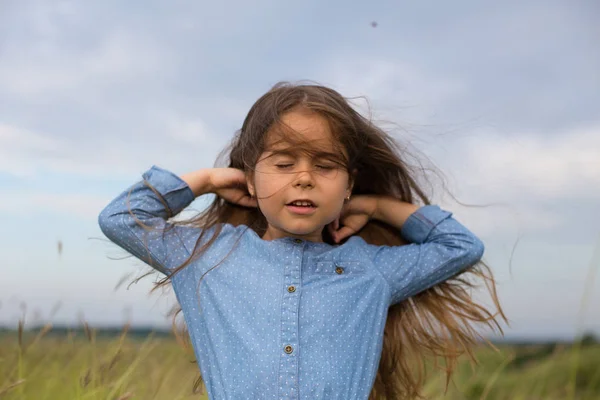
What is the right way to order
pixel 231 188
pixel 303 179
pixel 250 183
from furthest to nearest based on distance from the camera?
pixel 231 188 < pixel 250 183 < pixel 303 179

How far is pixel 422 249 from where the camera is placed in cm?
286

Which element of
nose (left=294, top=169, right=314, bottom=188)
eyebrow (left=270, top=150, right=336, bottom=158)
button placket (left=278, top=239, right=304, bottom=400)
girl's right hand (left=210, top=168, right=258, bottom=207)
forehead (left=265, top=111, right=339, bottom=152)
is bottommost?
button placket (left=278, top=239, right=304, bottom=400)

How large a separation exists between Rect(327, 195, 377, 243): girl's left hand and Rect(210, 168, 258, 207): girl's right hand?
354 millimetres

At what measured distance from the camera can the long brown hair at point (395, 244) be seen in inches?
112

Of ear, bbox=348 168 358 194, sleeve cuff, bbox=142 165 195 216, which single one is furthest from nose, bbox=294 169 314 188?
sleeve cuff, bbox=142 165 195 216

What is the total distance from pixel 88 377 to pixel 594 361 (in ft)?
15.5

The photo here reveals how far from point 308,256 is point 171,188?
24.7 inches

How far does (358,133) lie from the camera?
2807 millimetres

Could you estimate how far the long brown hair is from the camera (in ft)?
9.36

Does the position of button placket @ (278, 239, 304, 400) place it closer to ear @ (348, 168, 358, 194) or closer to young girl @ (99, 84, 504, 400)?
young girl @ (99, 84, 504, 400)

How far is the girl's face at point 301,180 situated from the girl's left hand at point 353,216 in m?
0.32

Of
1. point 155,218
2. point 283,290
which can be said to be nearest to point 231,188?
point 155,218

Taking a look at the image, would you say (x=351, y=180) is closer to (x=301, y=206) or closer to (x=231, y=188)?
(x=301, y=206)

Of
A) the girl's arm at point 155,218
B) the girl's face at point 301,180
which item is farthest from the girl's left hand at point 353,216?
the girl's arm at point 155,218
